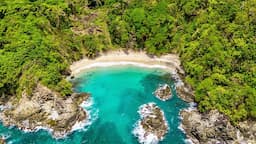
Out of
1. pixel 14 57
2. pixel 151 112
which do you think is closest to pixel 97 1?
pixel 14 57

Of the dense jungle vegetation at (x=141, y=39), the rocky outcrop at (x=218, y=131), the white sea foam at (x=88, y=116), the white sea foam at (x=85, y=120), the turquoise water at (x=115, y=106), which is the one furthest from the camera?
the dense jungle vegetation at (x=141, y=39)

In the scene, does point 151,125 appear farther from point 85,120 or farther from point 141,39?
point 141,39

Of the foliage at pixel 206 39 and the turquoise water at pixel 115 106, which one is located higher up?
the foliage at pixel 206 39

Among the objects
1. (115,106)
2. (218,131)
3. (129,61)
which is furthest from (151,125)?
(129,61)

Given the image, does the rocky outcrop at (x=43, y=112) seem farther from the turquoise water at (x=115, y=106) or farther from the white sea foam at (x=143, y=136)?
the white sea foam at (x=143, y=136)

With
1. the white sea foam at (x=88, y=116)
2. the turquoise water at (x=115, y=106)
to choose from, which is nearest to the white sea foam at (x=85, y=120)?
the white sea foam at (x=88, y=116)

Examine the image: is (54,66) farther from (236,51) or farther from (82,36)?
(236,51)
